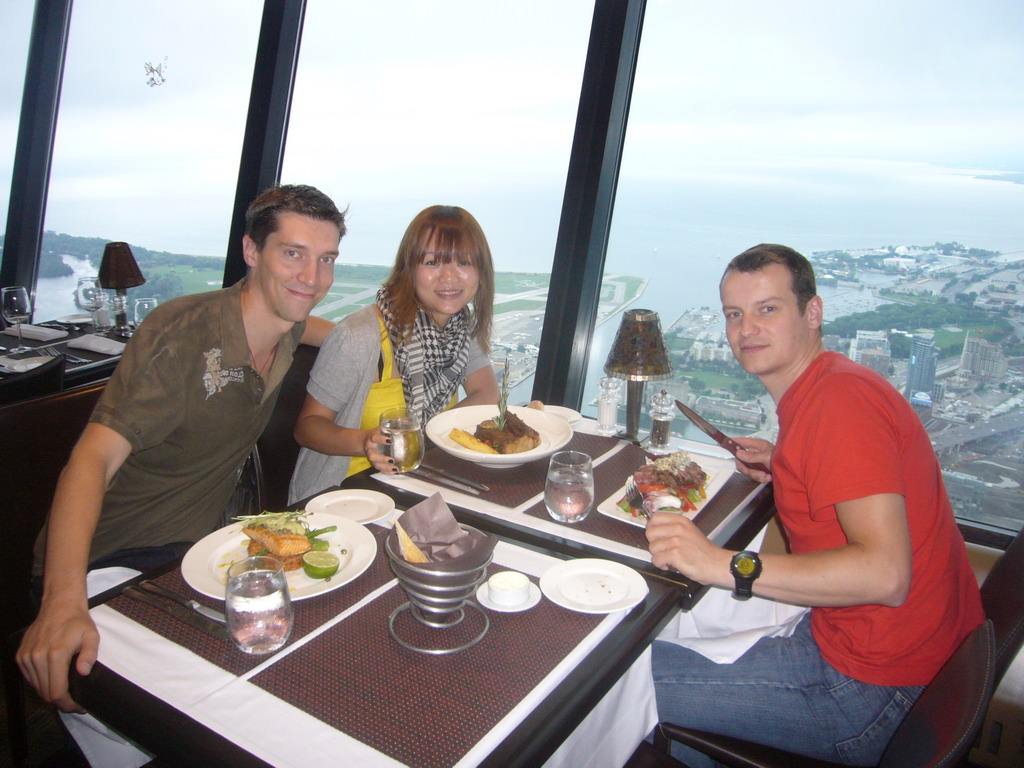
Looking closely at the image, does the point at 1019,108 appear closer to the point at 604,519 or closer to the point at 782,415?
the point at 782,415

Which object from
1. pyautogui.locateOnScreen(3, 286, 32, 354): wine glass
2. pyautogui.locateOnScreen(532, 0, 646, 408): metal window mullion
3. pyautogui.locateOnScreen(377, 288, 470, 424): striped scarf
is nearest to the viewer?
pyautogui.locateOnScreen(377, 288, 470, 424): striped scarf

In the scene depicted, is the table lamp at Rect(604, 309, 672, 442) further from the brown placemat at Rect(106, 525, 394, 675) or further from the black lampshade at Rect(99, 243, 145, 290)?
the black lampshade at Rect(99, 243, 145, 290)

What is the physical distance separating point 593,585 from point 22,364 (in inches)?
106

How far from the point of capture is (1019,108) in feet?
7.43

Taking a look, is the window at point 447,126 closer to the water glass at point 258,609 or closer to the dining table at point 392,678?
the dining table at point 392,678

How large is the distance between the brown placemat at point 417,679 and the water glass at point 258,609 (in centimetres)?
4

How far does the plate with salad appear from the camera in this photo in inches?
58.9

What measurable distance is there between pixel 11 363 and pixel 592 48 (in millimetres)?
2648

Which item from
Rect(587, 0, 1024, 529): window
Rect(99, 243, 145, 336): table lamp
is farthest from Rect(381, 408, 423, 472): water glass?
Rect(99, 243, 145, 336): table lamp

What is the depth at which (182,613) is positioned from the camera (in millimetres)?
1086

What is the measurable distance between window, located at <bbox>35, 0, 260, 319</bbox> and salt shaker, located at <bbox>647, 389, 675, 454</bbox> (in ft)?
9.09

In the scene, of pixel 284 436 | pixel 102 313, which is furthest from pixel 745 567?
pixel 102 313

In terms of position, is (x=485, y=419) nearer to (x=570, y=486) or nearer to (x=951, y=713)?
(x=570, y=486)

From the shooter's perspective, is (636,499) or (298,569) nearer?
(298,569)
